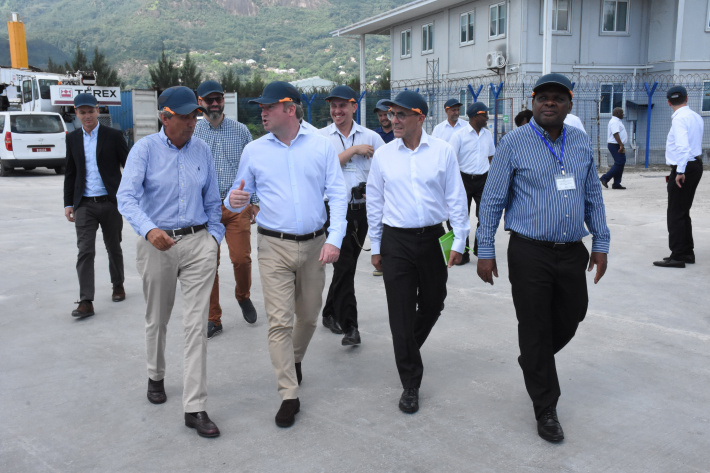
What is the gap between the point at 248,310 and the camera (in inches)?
245

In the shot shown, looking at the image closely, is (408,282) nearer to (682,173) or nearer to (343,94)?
(343,94)

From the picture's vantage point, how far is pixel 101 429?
160 inches

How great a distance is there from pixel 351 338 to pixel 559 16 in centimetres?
2377

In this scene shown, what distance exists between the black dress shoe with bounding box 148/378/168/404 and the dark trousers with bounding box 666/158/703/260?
623cm

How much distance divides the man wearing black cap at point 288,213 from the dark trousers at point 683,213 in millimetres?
5272

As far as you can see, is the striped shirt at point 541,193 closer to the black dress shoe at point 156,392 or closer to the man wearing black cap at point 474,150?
the black dress shoe at point 156,392

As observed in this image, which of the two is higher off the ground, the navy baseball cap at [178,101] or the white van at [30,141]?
the navy baseball cap at [178,101]

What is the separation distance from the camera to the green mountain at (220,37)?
9569cm

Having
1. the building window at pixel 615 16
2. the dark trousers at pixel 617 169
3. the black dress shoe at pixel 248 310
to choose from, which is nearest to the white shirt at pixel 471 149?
the black dress shoe at pixel 248 310

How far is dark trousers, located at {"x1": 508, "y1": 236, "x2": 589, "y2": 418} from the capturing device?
3.83 metres

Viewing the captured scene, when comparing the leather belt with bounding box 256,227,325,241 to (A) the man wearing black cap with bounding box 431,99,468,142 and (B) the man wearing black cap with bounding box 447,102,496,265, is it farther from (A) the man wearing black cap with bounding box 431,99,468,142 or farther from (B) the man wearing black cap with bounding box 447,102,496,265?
(A) the man wearing black cap with bounding box 431,99,468,142

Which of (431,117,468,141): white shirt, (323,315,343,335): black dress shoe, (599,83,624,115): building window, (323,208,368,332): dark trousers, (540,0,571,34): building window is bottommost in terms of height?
(323,315,343,335): black dress shoe

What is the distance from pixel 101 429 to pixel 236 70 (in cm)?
9624

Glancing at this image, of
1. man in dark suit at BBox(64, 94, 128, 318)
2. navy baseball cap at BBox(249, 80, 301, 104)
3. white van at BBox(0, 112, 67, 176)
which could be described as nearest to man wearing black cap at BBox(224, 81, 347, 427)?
navy baseball cap at BBox(249, 80, 301, 104)
